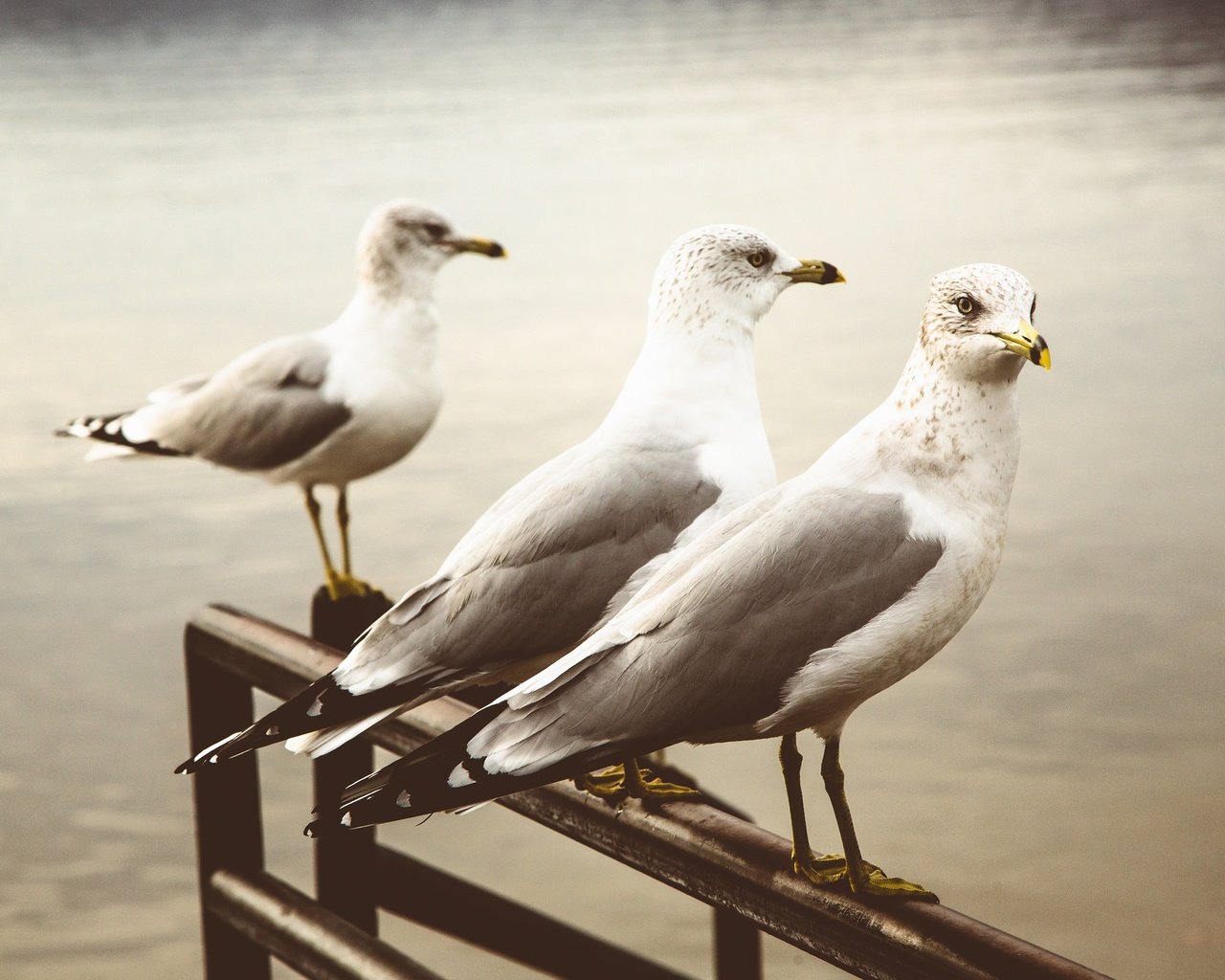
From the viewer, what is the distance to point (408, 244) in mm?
4426

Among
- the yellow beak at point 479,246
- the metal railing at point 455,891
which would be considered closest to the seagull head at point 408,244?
the yellow beak at point 479,246

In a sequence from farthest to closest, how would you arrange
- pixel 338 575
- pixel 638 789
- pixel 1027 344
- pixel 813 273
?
1. pixel 338 575
2. pixel 813 273
3. pixel 638 789
4. pixel 1027 344

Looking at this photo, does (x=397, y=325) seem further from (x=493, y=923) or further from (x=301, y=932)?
(x=301, y=932)

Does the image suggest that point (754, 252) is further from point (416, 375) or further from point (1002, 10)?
point (1002, 10)

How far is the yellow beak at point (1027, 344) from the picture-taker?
186cm

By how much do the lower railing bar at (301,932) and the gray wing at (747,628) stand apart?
0.49m

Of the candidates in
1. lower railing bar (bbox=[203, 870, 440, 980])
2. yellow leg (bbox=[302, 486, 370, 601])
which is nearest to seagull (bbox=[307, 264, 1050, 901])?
lower railing bar (bbox=[203, 870, 440, 980])

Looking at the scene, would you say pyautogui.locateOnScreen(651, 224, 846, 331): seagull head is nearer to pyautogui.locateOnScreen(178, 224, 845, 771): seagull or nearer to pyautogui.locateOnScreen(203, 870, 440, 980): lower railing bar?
pyautogui.locateOnScreen(178, 224, 845, 771): seagull

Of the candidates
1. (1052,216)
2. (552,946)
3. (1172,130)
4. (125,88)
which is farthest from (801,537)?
(125,88)

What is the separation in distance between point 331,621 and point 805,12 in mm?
49923

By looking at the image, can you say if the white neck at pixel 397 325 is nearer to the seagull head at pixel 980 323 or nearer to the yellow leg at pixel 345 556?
the yellow leg at pixel 345 556

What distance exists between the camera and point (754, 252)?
2.76 meters

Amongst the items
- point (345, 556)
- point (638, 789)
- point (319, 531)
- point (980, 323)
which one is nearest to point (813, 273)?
point (980, 323)

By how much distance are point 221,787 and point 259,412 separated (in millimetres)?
1747
